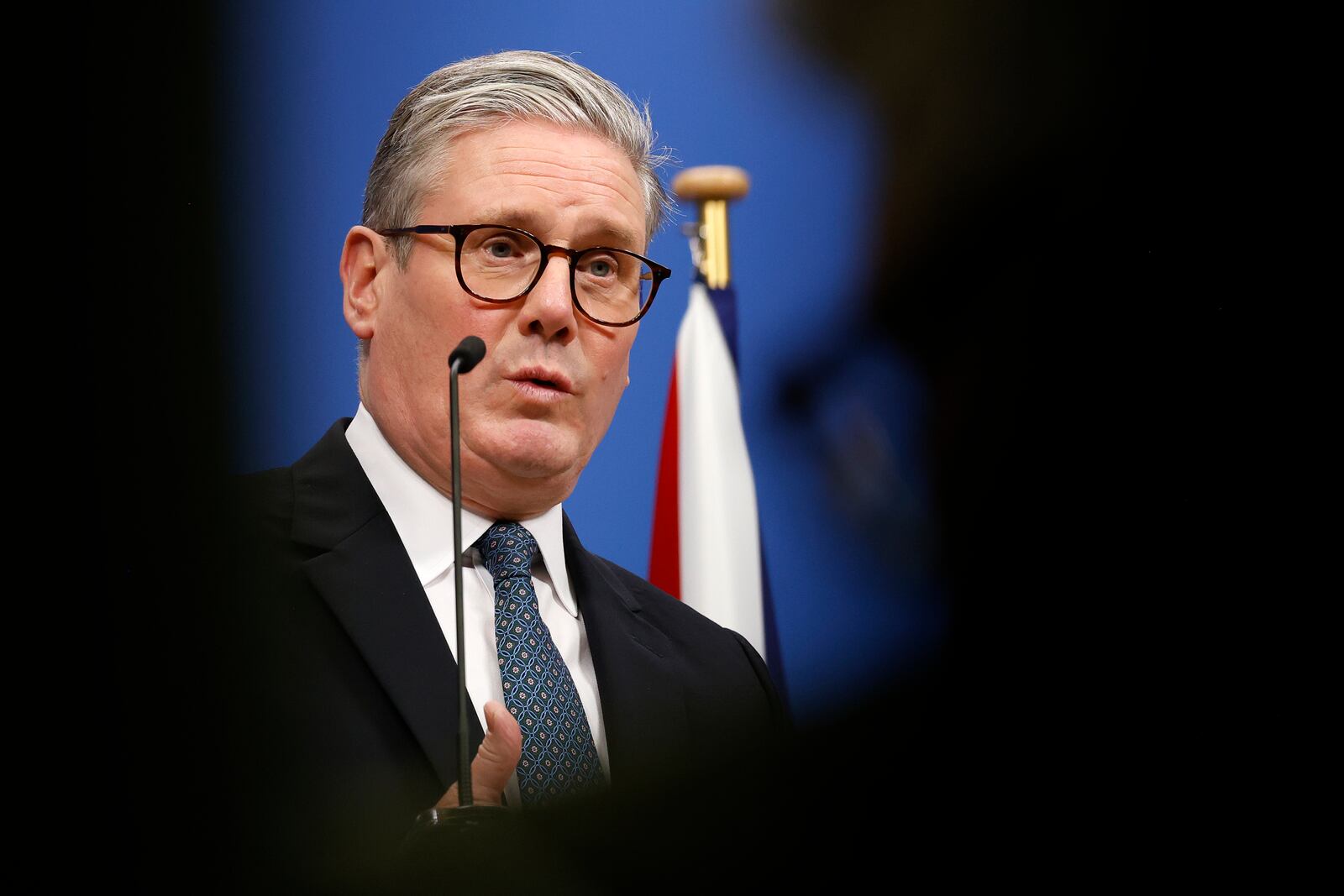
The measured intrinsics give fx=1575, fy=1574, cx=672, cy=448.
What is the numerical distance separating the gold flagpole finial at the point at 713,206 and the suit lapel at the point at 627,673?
1.65ft

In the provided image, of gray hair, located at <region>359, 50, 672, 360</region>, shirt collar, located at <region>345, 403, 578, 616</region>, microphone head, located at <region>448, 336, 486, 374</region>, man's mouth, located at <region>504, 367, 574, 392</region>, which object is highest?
gray hair, located at <region>359, 50, 672, 360</region>

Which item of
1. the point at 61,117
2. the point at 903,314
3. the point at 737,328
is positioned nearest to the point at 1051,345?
the point at 903,314

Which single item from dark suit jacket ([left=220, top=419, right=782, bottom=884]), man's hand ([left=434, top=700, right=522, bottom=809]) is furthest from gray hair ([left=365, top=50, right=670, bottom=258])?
man's hand ([left=434, top=700, right=522, bottom=809])

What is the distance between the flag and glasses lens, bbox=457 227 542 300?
377 mm

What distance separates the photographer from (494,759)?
1992 mm

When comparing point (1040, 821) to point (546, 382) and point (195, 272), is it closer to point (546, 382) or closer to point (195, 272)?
point (546, 382)

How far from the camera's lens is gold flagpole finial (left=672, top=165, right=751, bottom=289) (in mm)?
2457

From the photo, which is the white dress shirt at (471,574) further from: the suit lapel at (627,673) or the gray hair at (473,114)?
the gray hair at (473,114)

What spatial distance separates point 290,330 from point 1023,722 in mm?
1304

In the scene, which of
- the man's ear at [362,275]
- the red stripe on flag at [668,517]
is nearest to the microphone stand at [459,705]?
the man's ear at [362,275]

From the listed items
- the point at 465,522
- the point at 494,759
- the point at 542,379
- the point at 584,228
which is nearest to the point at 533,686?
the point at 494,759

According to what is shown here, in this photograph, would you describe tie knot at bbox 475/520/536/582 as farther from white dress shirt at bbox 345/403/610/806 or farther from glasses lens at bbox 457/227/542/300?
glasses lens at bbox 457/227/542/300

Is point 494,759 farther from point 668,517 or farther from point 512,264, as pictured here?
point 512,264

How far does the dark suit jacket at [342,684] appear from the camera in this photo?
6.66 feet
